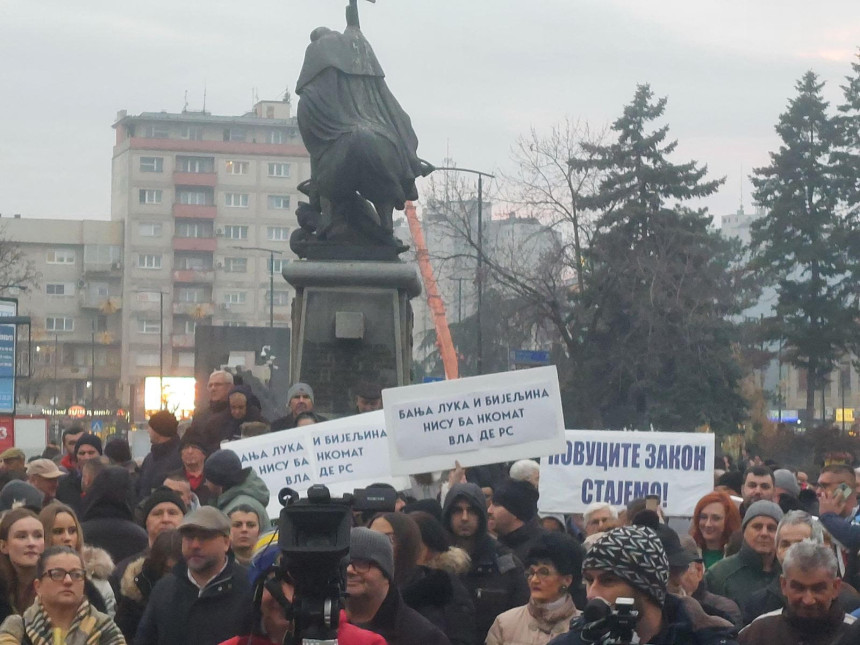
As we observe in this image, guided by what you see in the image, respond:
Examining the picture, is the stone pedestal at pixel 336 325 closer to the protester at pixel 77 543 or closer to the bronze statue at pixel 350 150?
the bronze statue at pixel 350 150

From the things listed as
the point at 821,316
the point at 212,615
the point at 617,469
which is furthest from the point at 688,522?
the point at 821,316

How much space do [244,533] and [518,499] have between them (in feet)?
Result: 5.18

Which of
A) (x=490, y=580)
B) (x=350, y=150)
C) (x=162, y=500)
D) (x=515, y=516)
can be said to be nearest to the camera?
(x=490, y=580)

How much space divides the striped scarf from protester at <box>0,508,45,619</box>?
0.92 meters

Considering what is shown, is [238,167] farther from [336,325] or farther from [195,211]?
[336,325]

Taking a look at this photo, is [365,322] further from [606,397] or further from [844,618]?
[606,397]

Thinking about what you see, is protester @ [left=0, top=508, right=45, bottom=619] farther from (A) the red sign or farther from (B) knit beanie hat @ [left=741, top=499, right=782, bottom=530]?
(A) the red sign

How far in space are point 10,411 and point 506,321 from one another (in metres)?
22.1

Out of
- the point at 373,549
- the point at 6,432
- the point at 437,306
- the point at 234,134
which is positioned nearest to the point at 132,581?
the point at 373,549

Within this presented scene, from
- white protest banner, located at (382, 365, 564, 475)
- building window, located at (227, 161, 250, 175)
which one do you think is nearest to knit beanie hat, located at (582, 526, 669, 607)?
white protest banner, located at (382, 365, 564, 475)

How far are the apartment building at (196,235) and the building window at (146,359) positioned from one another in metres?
0.06

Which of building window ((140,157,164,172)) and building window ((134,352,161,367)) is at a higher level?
building window ((140,157,164,172))

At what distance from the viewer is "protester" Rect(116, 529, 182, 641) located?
7895 mm

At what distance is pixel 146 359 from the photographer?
406ft
